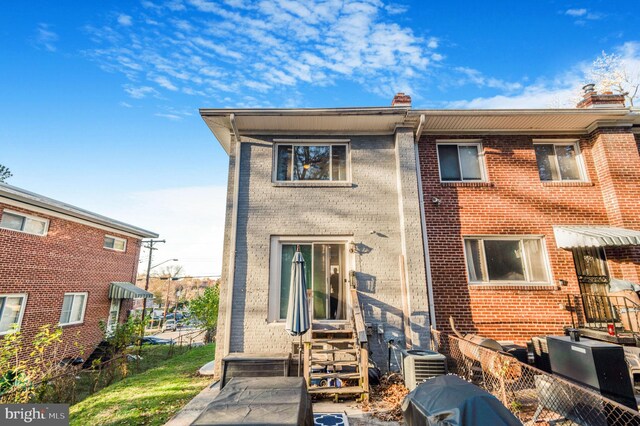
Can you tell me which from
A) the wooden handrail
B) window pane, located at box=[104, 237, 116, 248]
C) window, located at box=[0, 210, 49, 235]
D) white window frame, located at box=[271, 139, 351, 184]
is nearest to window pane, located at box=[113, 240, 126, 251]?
window pane, located at box=[104, 237, 116, 248]

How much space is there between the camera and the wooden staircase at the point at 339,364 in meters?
5.57

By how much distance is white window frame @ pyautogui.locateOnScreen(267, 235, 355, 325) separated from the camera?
7402 mm

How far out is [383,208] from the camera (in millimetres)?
8070

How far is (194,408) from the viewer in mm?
5383

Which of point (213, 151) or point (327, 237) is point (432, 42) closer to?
point (327, 237)

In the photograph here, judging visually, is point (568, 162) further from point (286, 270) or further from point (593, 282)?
point (286, 270)

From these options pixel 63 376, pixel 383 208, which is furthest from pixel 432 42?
pixel 63 376

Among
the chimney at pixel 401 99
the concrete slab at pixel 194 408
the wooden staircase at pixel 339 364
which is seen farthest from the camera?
the chimney at pixel 401 99

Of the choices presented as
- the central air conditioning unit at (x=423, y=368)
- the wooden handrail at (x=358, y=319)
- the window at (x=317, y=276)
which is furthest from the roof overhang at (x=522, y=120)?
the central air conditioning unit at (x=423, y=368)

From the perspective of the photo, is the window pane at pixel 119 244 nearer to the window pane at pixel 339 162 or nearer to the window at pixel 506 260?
the window pane at pixel 339 162

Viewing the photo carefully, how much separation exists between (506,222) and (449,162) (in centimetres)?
240

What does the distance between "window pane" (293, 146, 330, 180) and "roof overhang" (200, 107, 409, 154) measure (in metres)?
0.52

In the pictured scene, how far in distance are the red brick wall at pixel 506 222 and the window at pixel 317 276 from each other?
2.61m

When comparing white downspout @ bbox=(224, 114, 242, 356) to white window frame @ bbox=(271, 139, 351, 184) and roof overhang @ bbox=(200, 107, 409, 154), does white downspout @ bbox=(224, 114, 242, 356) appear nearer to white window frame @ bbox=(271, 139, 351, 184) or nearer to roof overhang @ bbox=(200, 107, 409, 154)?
roof overhang @ bbox=(200, 107, 409, 154)
